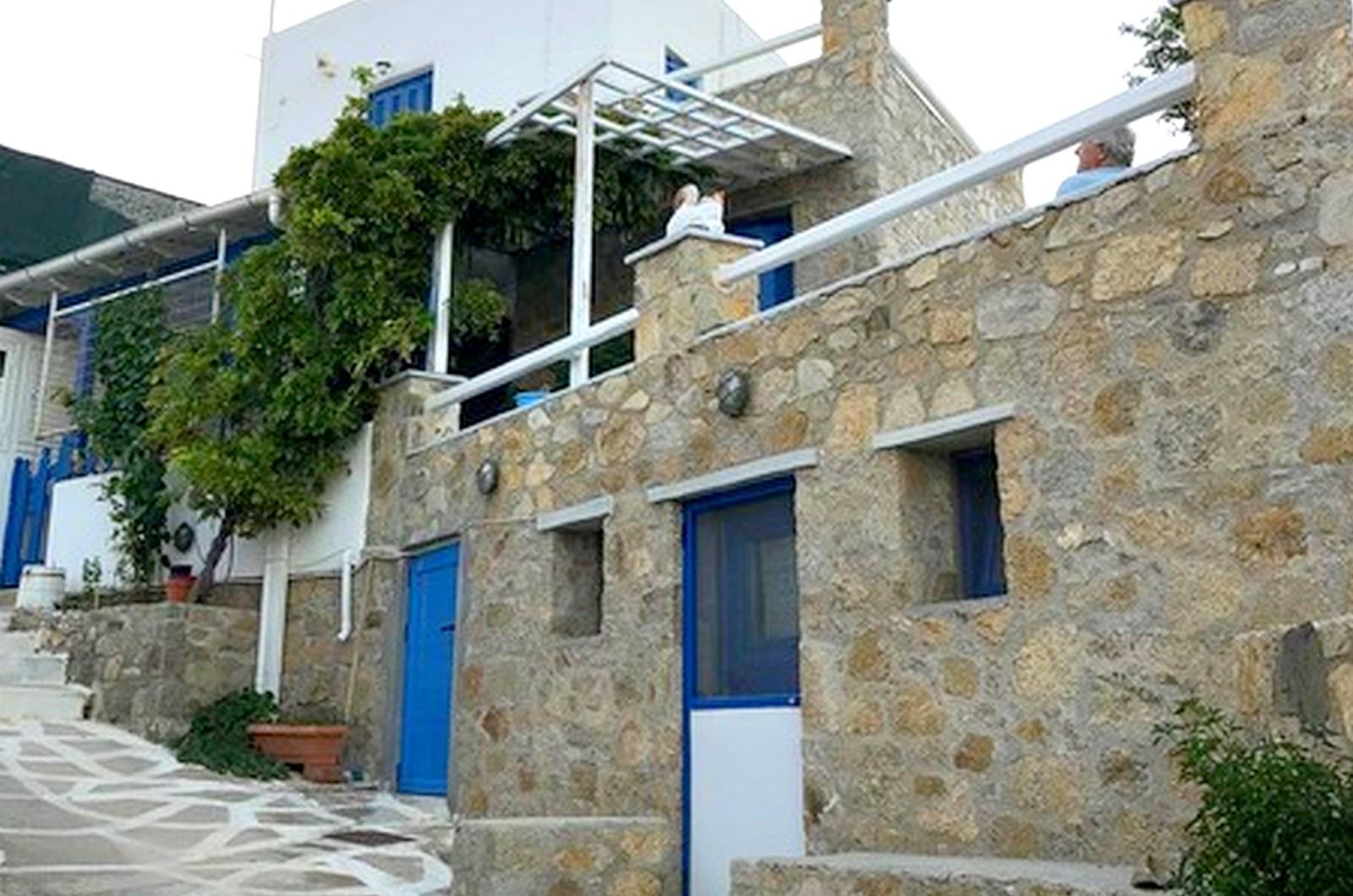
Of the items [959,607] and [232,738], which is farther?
[232,738]

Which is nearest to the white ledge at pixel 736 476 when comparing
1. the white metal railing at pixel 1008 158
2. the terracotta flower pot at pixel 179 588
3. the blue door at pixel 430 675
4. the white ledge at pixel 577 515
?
the white ledge at pixel 577 515

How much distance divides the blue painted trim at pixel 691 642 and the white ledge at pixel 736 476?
0.06m

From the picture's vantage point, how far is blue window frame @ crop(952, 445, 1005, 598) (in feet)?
18.0

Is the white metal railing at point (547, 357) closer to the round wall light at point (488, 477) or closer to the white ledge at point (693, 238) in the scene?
the white ledge at point (693, 238)

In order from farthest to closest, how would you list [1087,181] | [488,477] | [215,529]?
[215,529] → [488,477] → [1087,181]

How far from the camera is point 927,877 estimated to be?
13.0 feet

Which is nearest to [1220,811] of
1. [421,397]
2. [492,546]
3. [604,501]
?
[604,501]

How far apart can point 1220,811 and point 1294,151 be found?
256cm

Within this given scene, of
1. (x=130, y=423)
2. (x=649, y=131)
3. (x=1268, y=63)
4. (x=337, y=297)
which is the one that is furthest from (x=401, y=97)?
(x=1268, y=63)

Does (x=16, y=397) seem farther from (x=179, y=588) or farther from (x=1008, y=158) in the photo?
(x=1008, y=158)

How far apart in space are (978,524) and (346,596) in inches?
223

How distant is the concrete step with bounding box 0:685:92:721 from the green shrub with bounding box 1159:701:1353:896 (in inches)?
361

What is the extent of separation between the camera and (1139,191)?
4.88 meters

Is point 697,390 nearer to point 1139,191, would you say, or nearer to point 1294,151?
point 1139,191
